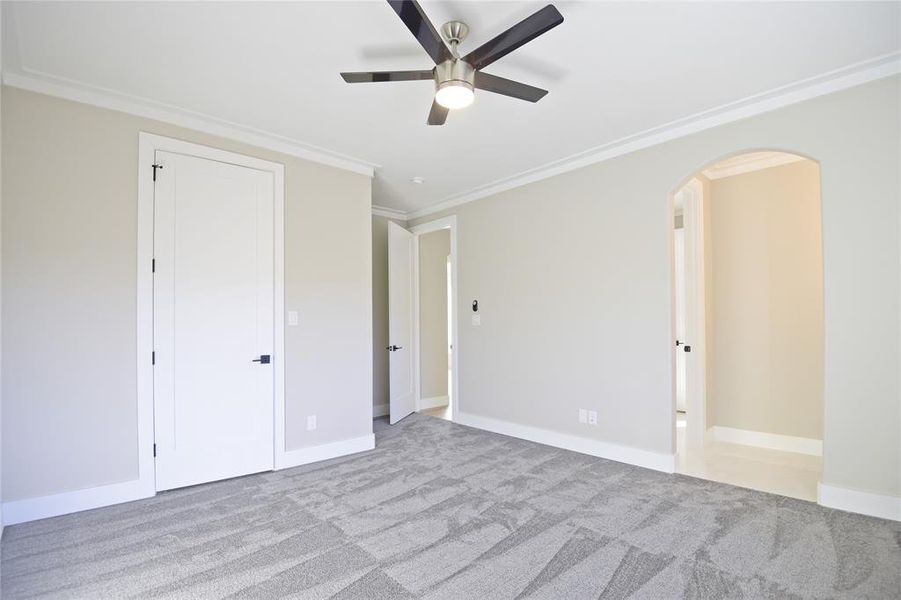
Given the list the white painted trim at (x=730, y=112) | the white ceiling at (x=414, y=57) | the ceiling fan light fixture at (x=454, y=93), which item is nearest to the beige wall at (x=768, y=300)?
the white painted trim at (x=730, y=112)

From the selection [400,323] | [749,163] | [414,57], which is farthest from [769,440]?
[414,57]

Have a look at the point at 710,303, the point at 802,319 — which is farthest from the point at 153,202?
the point at 802,319

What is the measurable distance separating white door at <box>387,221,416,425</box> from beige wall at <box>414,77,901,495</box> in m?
0.64

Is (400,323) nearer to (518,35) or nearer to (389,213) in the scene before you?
(389,213)

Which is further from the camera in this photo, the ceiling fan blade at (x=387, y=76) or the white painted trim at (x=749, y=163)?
the white painted trim at (x=749, y=163)

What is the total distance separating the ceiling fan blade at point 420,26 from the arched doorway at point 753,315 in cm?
279

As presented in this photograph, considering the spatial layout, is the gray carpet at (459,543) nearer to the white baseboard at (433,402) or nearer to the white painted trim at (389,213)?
the white baseboard at (433,402)

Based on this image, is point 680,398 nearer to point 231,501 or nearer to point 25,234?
point 231,501

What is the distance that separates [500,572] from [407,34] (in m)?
2.69

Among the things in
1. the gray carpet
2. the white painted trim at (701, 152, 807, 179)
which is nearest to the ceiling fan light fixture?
the gray carpet

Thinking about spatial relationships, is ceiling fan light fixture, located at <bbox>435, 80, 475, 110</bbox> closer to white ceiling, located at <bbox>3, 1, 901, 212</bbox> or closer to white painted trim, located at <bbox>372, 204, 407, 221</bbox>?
white ceiling, located at <bbox>3, 1, 901, 212</bbox>

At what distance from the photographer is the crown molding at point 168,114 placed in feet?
8.62

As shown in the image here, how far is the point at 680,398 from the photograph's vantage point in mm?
5484

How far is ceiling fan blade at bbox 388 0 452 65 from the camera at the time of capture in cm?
165
